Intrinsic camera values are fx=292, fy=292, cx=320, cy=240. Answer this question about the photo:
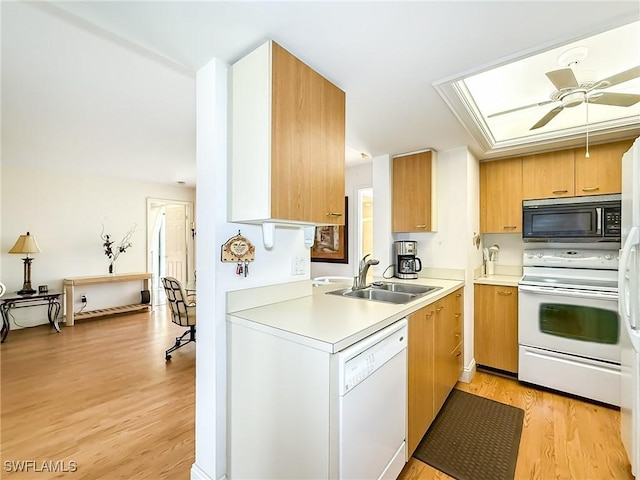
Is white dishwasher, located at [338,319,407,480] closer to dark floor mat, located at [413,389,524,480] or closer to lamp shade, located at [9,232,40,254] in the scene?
dark floor mat, located at [413,389,524,480]

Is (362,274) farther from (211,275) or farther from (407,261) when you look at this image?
(211,275)

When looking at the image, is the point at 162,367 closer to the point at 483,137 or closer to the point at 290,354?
the point at 290,354

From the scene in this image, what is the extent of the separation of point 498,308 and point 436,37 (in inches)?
96.0

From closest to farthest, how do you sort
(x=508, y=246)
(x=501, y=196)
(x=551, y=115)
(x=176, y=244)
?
1. (x=551, y=115)
2. (x=501, y=196)
3. (x=508, y=246)
4. (x=176, y=244)

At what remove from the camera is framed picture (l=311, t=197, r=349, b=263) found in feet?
14.7

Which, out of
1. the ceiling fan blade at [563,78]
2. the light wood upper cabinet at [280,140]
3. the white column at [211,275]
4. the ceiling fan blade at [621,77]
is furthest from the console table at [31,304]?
the ceiling fan blade at [621,77]

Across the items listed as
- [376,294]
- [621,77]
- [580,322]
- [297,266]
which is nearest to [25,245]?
[297,266]

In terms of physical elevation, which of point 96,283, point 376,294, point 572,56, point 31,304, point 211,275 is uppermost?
point 572,56

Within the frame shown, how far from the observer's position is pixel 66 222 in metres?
4.54

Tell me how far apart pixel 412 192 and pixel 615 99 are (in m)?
1.50

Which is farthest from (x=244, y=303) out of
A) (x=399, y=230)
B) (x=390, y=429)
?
(x=399, y=230)

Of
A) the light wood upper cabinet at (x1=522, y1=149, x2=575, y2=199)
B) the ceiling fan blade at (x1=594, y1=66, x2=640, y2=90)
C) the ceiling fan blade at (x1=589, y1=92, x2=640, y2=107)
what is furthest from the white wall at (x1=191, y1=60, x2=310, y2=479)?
the light wood upper cabinet at (x1=522, y1=149, x2=575, y2=199)

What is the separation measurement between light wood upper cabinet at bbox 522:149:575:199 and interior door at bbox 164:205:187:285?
5.77 m

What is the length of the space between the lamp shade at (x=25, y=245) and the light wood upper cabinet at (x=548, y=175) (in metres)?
6.09
